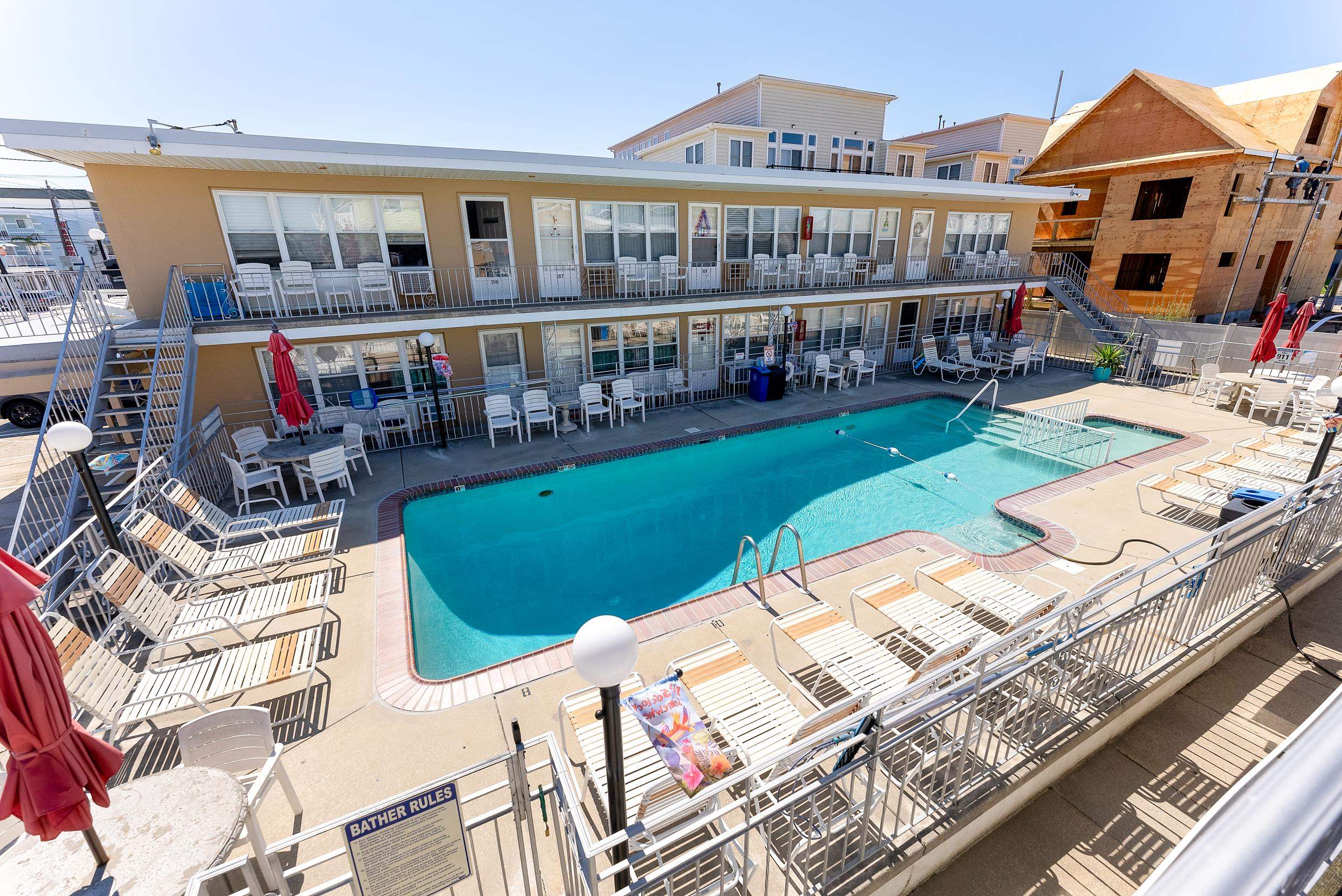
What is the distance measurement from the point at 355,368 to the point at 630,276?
6804 mm

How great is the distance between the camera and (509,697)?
5.45 meters

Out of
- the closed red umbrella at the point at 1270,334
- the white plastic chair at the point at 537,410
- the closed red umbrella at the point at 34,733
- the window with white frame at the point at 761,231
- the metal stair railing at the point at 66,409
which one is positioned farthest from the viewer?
the window with white frame at the point at 761,231

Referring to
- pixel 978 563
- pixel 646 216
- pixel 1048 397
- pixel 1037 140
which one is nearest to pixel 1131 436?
pixel 1048 397

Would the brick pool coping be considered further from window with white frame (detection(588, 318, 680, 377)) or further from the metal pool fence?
window with white frame (detection(588, 318, 680, 377))

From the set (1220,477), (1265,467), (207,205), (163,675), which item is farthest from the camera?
(207,205)

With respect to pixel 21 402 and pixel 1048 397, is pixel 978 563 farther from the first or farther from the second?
pixel 21 402

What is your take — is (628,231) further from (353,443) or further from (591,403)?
(353,443)

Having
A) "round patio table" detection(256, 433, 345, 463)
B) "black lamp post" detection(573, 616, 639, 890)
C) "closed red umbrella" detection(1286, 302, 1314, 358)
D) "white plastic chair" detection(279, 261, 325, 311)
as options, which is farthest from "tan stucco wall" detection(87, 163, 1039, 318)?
"closed red umbrella" detection(1286, 302, 1314, 358)

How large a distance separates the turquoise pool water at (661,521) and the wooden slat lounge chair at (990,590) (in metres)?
2.14

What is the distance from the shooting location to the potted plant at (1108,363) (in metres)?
17.3

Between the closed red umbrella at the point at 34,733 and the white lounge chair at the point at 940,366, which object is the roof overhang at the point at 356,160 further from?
the closed red umbrella at the point at 34,733

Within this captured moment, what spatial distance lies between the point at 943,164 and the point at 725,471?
80.8 feet

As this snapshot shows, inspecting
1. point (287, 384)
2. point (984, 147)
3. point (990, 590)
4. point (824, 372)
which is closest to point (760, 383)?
point (824, 372)

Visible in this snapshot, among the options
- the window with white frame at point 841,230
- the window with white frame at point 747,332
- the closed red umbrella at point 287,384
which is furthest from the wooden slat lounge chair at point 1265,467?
the closed red umbrella at point 287,384
